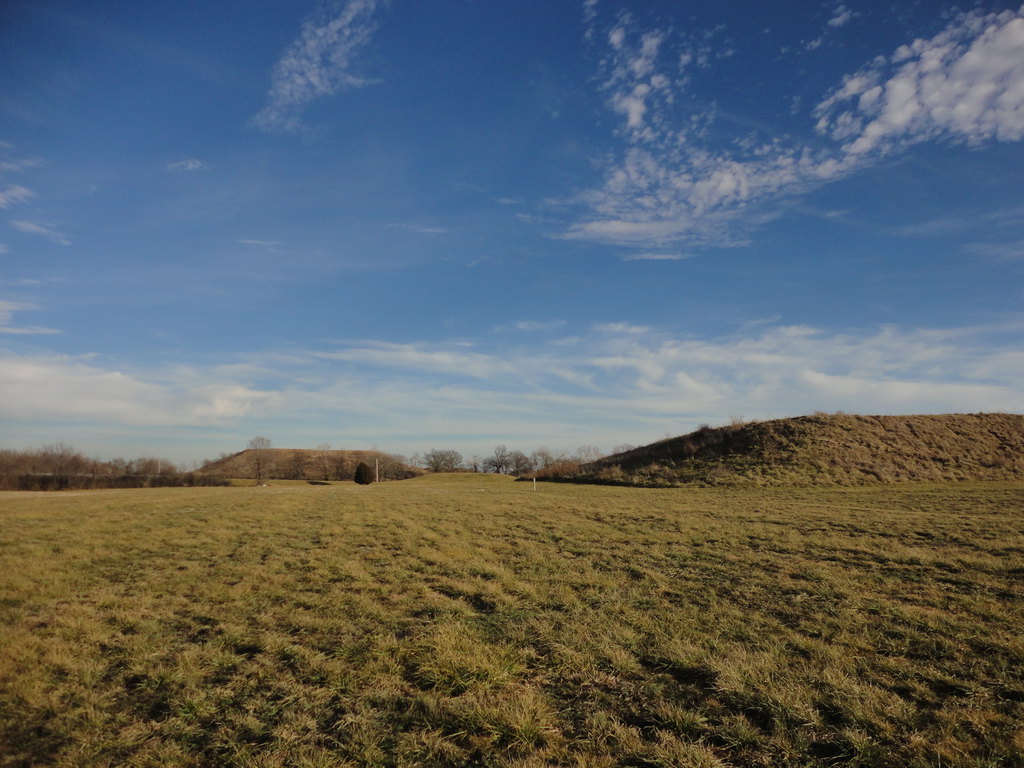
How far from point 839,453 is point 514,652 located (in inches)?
1655

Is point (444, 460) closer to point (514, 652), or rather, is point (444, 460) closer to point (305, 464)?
point (305, 464)

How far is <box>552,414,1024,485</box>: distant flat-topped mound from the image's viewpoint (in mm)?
35531

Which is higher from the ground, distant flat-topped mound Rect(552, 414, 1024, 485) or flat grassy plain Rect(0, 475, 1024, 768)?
distant flat-topped mound Rect(552, 414, 1024, 485)

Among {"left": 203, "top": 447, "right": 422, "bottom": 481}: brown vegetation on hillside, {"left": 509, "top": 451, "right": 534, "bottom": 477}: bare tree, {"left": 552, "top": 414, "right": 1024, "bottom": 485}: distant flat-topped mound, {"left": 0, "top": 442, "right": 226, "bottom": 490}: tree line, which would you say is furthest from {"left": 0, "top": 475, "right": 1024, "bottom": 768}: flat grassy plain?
{"left": 509, "top": 451, "right": 534, "bottom": 477}: bare tree

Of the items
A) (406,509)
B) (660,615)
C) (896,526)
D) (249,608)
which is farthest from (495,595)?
(896,526)

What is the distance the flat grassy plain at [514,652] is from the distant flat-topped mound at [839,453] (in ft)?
83.5

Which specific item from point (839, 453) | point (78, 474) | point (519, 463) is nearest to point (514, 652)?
point (839, 453)

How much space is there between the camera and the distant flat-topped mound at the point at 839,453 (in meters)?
35.5

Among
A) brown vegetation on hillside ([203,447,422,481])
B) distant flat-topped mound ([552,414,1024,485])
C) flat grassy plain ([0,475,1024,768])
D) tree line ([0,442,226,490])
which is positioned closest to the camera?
flat grassy plain ([0,475,1024,768])

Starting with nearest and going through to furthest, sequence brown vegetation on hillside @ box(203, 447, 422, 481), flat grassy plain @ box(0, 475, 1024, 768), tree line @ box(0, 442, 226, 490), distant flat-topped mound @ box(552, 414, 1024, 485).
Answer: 1. flat grassy plain @ box(0, 475, 1024, 768)
2. distant flat-topped mound @ box(552, 414, 1024, 485)
3. tree line @ box(0, 442, 226, 490)
4. brown vegetation on hillside @ box(203, 447, 422, 481)

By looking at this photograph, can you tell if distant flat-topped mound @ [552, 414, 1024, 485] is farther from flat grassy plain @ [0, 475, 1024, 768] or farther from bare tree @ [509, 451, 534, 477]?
bare tree @ [509, 451, 534, 477]

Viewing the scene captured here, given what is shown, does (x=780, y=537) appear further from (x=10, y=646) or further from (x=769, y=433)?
(x=769, y=433)

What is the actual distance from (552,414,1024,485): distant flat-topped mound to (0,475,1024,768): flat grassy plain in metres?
25.5

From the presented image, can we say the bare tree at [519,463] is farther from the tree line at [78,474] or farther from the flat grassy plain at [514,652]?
the flat grassy plain at [514,652]
